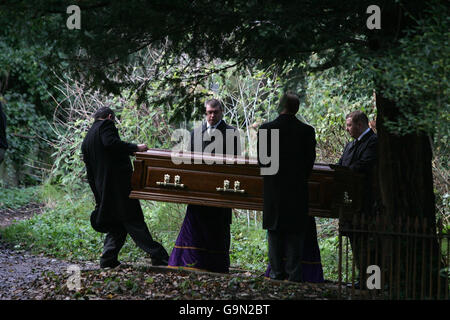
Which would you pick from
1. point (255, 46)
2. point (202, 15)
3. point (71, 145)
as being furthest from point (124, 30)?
point (71, 145)

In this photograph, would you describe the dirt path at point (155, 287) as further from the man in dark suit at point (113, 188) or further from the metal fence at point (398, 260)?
the metal fence at point (398, 260)

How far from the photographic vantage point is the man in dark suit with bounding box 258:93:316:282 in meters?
6.11

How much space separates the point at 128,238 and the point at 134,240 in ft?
9.83

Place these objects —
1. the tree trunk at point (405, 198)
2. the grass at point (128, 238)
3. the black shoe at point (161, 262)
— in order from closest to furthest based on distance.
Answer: the tree trunk at point (405, 198) < the black shoe at point (161, 262) < the grass at point (128, 238)

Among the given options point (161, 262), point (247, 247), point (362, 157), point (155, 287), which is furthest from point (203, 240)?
point (247, 247)

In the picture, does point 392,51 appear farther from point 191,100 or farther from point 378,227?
point 191,100

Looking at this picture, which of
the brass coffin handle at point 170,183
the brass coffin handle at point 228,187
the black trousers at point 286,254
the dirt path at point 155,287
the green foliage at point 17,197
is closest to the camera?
the dirt path at point 155,287

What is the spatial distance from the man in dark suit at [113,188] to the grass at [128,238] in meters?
1.71

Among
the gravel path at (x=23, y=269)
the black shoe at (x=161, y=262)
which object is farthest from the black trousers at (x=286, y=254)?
the gravel path at (x=23, y=269)

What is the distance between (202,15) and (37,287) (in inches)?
135

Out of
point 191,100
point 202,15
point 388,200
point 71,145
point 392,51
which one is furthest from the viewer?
point 71,145

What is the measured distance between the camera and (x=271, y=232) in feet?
20.7

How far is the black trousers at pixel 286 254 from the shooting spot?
6.21m

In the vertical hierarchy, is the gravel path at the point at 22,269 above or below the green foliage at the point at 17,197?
below
